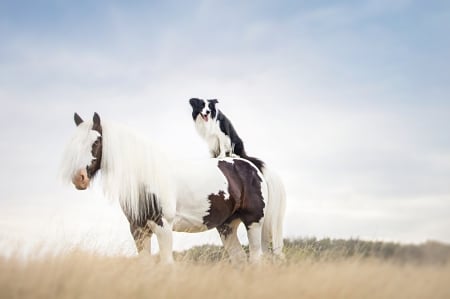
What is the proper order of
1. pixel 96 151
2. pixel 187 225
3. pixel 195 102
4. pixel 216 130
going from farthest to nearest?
1. pixel 195 102
2. pixel 216 130
3. pixel 187 225
4. pixel 96 151

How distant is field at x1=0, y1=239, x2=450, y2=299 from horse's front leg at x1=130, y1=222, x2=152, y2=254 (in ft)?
0.44

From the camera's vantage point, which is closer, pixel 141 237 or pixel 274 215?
pixel 141 237

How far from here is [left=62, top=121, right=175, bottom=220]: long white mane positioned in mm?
7664

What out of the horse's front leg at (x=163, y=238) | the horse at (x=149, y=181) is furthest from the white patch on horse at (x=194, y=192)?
the horse's front leg at (x=163, y=238)

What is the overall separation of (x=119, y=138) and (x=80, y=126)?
526 mm

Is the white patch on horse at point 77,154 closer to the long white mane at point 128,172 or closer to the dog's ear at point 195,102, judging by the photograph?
the long white mane at point 128,172

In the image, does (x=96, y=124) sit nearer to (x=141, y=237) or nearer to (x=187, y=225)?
(x=141, y=237)

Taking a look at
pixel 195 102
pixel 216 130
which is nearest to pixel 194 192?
pixel 216 130

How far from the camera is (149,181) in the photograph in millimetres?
7758

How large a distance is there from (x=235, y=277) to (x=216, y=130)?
324 centimetres

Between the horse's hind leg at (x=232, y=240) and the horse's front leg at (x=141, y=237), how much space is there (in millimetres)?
1713

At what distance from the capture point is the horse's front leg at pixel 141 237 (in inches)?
302

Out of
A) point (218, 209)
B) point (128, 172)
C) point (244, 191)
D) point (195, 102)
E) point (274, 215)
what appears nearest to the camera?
point (128, 172)

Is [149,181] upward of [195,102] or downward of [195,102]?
downward
